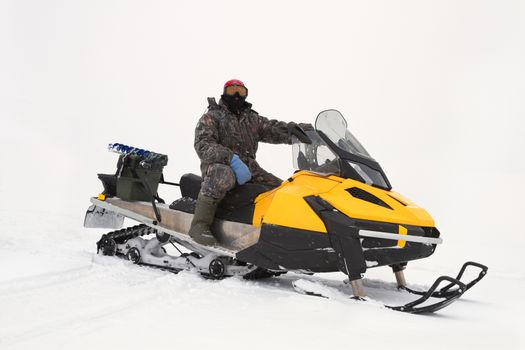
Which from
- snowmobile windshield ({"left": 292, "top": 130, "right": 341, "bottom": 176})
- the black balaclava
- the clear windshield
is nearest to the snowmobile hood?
snowmobile windshield ({"left": 292, "top": 130, "right": 341, "bottom": 176})

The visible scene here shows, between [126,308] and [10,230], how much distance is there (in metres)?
3.66

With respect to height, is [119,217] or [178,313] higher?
[119,217]

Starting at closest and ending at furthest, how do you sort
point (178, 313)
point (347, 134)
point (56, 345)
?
point (56, 345), point (178, 313), point (347, 134)

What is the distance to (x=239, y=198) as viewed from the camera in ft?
15.0

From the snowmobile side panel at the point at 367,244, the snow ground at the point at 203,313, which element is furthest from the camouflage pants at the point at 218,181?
the snowmobile side panel at the point at 367,244

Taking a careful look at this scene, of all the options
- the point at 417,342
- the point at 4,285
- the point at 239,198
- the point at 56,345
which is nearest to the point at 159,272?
the point at 239,198

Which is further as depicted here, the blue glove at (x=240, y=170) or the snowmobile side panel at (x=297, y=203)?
the blue glove at (x=240, y=170)

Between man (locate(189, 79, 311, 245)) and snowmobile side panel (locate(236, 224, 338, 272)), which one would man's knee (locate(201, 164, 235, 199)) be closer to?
man (locate(189, 79, 311, 245))

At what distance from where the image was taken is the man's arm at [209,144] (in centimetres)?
444

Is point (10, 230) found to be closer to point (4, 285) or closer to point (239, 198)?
point (4, 285)

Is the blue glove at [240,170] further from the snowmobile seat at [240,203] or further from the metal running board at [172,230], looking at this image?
the metal running board at [172,230]

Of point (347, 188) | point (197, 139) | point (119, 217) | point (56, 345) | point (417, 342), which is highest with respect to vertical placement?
point (197, 139)

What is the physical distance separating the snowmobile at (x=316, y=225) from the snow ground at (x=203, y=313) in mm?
194

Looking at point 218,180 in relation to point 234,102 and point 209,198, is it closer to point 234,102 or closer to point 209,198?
point 209,198
